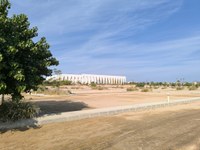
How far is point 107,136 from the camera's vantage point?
10375mm

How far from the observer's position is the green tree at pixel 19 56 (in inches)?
423

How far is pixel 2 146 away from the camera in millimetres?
8883

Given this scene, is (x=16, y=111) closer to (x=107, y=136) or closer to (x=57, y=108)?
(x=107, y=136)

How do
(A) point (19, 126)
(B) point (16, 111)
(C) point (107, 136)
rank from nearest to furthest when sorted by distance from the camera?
(C) point (107, 136) → (A) point (19, 126) → (B) point (16, 111)

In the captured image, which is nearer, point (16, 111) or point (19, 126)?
point (19, 126)

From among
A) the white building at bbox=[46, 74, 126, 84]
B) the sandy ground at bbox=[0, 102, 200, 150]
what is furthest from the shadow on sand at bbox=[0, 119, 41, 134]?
the white building at bbox=[46, 74, 126, 84]

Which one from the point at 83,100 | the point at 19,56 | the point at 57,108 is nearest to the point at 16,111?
the point at 19,56

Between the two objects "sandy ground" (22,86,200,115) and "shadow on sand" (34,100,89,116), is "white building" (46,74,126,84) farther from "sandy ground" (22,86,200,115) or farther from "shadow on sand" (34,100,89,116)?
"shadow on sand" (34,100,89,116)

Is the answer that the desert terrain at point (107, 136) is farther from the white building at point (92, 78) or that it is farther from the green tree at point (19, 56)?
the white building at point (92, 78)

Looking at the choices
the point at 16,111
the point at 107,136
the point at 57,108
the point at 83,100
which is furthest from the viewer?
the point at 83,100

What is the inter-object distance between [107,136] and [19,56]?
468 centimetres

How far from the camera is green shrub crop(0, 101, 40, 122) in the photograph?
12.1 metres

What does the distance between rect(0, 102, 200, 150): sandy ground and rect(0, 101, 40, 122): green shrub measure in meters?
1.28

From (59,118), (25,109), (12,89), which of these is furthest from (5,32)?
(59,118)
